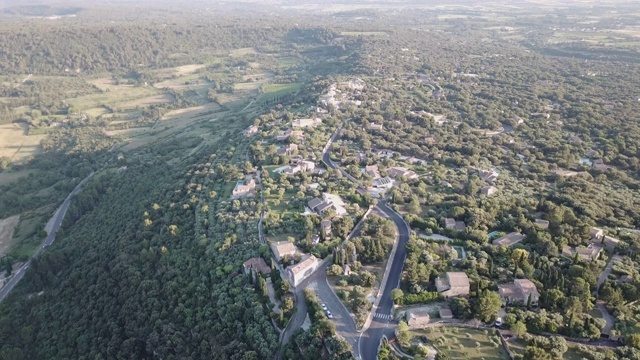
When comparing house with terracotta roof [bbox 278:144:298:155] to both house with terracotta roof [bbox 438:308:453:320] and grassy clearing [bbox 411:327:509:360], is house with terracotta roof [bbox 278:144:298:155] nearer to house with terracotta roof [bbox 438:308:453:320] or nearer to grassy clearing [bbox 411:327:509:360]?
house with terracotta roof [bbox 438:308:453:320]

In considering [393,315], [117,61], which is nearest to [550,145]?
[393,315]

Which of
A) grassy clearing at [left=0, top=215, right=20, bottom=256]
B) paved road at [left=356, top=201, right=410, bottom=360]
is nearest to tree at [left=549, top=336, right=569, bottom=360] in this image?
paved road at [left=356, top=201, right=410, bottom=360]

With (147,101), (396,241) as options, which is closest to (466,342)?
(396,241)

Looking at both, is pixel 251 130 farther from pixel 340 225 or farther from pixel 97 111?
pixel 97 111

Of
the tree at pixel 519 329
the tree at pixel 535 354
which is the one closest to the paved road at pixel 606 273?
the tree at pixel 519 329

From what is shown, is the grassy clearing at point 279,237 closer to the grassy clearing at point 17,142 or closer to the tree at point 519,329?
the tree at point 519,329
